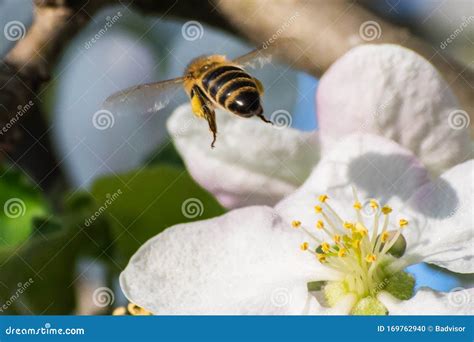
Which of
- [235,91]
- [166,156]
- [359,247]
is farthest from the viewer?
[166,156]

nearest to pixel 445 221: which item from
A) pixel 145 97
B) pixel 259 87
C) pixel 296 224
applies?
pixel 296 224

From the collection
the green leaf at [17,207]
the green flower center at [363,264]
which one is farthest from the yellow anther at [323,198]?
the green leaf at [17,207]

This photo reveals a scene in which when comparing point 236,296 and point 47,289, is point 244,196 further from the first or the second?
point 47,289

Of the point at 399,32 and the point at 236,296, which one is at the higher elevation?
the point at 399,32

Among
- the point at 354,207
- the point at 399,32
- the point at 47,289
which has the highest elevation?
the point at 399,32

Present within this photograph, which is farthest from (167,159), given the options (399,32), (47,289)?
(399,32)

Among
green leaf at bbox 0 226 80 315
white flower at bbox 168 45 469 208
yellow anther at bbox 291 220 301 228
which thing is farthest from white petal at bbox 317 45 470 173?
green leaf at bbox 0 226 80 315

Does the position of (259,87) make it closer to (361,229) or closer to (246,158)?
(246,158)
